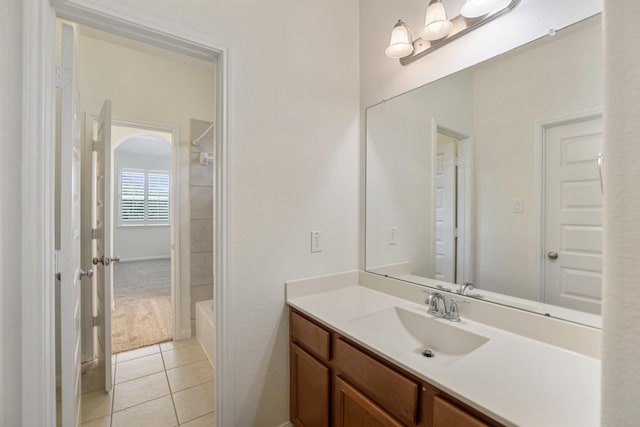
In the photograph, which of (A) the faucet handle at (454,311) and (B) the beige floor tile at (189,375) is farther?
(B) the beige floor tile at (189,375)

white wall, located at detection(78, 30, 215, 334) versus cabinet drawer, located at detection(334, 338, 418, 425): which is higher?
white wall, located at detection(78, 30, 215, 334)

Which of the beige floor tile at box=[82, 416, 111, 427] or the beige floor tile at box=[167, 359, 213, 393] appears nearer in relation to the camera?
the beige floor tile at box=[82, 416, 111, 427]

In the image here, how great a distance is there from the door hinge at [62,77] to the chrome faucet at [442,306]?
1.89 m

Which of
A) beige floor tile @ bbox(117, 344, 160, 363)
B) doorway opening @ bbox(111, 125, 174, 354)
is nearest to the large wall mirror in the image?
beige floor tile @ bbox(117, 344, 160, 363)

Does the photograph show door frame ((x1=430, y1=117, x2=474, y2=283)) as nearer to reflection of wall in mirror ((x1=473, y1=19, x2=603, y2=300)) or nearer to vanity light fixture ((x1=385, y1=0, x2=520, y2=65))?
reflection of wall in mirror ((x1=473, y1=19, x2=603, y2=300))

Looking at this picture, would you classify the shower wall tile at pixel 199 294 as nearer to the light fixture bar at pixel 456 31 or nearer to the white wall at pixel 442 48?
the white wall at pixel 442 48

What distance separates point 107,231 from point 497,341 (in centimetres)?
231

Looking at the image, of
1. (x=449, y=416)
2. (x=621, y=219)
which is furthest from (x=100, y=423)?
(x=621, y=219)

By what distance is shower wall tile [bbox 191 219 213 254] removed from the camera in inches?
113

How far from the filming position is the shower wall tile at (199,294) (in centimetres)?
285

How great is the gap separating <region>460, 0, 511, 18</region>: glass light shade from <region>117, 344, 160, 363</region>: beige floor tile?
330 centimetres

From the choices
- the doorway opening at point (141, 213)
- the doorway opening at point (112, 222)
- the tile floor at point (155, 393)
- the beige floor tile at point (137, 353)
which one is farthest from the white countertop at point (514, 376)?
the doorway opening at point (141, 213)

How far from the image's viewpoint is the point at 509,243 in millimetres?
1247

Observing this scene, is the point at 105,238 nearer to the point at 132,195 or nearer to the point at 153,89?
the point at 153,89
